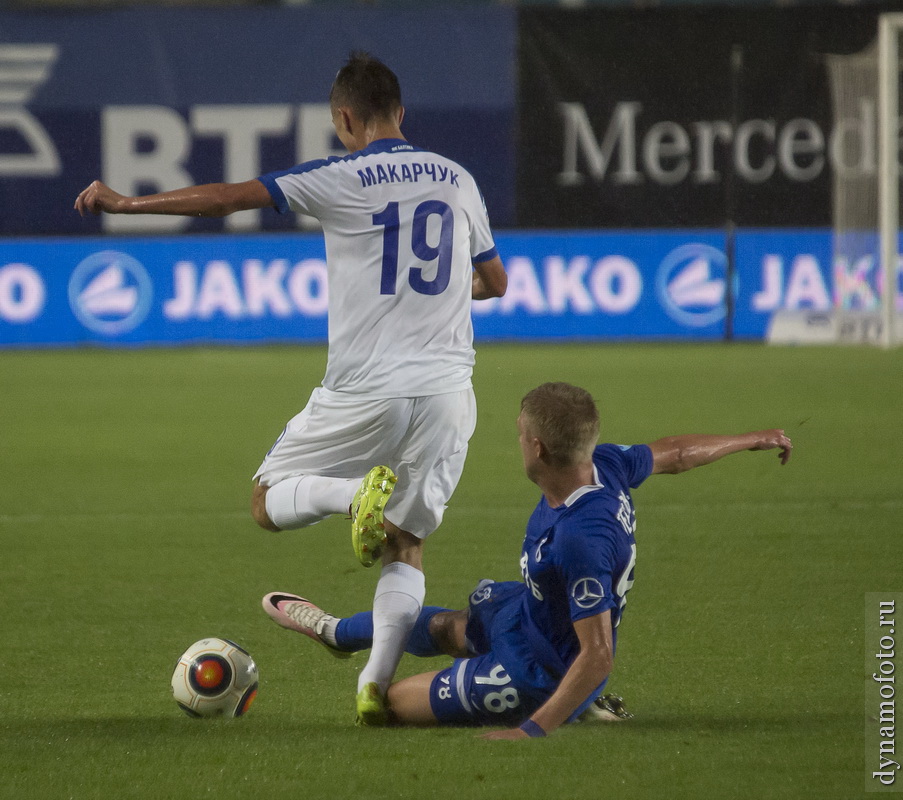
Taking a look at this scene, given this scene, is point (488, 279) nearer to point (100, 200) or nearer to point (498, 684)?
point (100, 200)

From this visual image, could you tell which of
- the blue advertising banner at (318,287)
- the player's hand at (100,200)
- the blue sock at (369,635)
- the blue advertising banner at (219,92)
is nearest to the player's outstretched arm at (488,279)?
the blue sock at (369,635)

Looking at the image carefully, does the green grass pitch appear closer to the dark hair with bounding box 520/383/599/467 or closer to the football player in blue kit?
the football player in blue kit

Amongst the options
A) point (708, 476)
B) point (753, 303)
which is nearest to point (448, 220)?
point (708, 476)

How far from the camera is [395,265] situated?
445cm

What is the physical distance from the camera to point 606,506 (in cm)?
377

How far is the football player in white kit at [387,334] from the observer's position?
440 cm

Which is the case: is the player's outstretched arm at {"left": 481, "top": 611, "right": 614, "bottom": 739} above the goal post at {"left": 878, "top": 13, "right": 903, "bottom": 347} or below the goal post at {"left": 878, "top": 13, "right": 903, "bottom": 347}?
below

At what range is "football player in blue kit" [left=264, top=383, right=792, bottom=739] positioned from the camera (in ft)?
11.9

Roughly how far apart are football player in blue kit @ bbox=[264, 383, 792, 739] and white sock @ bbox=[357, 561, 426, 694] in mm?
76

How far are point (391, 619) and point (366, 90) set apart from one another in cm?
149

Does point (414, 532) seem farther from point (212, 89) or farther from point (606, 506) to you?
point (212, 89)

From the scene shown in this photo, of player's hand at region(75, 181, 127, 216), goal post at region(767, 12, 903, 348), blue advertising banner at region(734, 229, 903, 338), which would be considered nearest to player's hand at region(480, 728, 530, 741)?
player's hand at region(75, 181, 127, 216)

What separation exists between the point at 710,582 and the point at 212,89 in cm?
1340

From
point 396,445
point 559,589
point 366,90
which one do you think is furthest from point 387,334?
point 559,589
